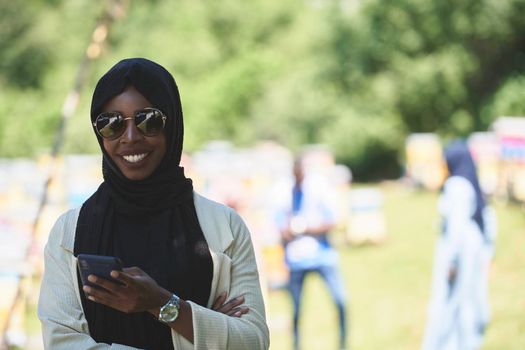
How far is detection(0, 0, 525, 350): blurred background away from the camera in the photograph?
965 cm

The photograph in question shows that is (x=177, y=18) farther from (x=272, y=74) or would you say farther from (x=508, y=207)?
(x=508, y=207)

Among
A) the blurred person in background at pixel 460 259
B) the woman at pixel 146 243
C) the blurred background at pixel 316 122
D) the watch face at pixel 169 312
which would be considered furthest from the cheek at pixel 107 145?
the blurred person in background at pixel 460 259

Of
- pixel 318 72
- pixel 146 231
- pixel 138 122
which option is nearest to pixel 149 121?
pixel 138 122

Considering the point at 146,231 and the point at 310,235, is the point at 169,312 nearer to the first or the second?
the point at 146,231

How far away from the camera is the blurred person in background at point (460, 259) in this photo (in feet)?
20.7

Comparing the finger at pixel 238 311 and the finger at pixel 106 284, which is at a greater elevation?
the finger at pixel 106 284

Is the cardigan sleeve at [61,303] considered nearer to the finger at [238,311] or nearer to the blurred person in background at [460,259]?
the finger at [238,311]

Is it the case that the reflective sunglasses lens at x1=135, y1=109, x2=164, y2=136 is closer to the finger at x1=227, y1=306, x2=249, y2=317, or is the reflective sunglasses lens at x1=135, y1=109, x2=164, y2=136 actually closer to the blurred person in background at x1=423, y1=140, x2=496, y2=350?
the finger at x1=227, y1=306, x2=249, y2=317

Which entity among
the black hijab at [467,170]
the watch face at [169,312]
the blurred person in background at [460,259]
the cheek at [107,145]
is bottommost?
the blurred person in background at [460,259]

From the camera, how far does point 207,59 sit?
3180 cm

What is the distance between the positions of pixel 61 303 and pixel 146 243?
25cm

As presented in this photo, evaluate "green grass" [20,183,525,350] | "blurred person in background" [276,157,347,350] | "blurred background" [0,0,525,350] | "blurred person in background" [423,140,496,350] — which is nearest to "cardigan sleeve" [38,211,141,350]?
"blurred background" [0,0,525,350]

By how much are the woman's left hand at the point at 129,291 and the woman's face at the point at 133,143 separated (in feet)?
0.88

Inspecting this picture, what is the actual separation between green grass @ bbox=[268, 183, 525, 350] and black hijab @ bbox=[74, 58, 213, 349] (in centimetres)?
632
